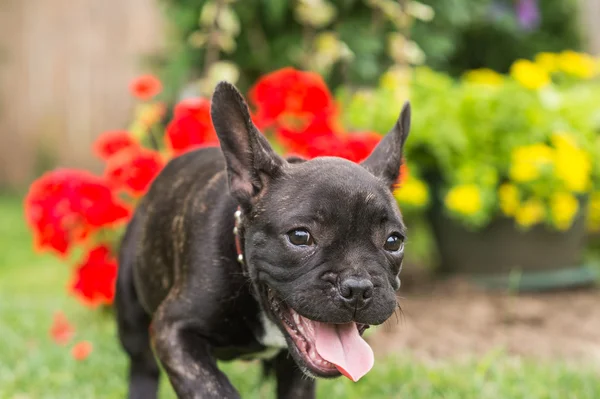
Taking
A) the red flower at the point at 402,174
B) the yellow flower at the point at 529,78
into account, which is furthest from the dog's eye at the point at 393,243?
the yellow flower at the point at 529,78

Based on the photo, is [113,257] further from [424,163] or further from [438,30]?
[438,30]

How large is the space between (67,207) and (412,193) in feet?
8.47

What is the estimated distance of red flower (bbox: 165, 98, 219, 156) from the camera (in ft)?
17.1

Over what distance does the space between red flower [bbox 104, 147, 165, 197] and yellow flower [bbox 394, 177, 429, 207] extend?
2017 millimetres

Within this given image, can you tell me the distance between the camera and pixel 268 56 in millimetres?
8305

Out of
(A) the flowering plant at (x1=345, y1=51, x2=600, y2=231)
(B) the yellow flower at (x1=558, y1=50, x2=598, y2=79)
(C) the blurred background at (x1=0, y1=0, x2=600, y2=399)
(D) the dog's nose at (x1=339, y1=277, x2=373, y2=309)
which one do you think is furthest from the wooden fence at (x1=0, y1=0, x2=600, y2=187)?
(D) the dog's nose at (x1=339, y1=277, x2=373, y2=309)

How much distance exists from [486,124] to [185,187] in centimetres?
361

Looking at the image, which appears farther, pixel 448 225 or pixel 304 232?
pixel 448 225

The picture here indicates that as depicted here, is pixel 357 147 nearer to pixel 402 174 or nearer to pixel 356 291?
pixel 402 174

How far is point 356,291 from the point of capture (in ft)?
8.46

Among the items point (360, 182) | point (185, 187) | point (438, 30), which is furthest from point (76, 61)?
point (360, 182)

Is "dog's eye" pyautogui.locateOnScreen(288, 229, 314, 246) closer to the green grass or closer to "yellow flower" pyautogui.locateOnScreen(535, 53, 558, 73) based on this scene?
the green grass

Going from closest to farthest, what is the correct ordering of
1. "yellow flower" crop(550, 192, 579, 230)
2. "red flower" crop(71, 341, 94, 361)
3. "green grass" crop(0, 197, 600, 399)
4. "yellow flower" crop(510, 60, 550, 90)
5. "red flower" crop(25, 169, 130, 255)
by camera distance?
"green grass" crop(0, 197, 600, 399) < "red flower" crop(71, 341, 94, 361) < "red flower" crop(25, 169, 130, 255) < "yellow flower" crop(550, 192, 579, 230) < "yellow flower" crop(510, 60, 550, 90)

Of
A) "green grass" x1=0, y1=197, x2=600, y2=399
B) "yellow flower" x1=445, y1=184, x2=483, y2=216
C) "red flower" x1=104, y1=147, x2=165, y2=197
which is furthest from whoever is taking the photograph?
"yellow flower" x1=445, y1=184, x2=483, y2=216
